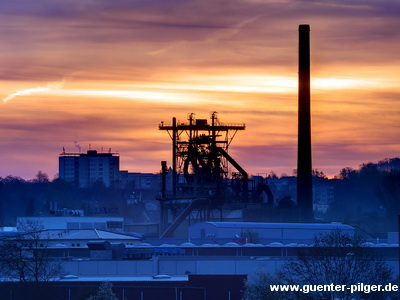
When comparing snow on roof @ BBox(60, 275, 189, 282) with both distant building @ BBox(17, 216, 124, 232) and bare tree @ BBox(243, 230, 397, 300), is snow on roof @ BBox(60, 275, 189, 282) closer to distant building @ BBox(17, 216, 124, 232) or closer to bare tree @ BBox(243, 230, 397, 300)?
bare tree @ BBox(243, 230, 397, 300)

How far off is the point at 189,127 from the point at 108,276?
44.3 metres

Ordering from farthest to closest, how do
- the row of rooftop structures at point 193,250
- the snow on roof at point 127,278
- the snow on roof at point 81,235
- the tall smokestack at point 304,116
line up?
the tall smokestack at point 304,116 < the snow on roof at point 81,235 < the row of rooftop structures at point 193,250 < the snow on roof at point 127,278

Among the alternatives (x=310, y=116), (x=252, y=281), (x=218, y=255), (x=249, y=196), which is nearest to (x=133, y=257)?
(x=218, y=255)

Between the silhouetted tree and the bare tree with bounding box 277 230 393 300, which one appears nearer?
the bare tree with bounding box 277 230 393 300

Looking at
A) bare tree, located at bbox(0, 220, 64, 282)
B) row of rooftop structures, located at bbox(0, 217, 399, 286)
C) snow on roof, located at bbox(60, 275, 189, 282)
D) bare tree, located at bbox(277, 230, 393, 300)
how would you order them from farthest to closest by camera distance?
row of rooftop structures, located at bbox(0, 217, 399, 286) < snow on roof, located at bbox(60, 275, 189, 282) < bare tree, located at bbox(0, 220, 64, 282) < bare tree, located at bbox(277, 230, 393, 300)

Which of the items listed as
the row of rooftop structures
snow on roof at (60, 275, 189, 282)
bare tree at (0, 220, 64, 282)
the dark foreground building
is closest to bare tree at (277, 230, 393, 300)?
the dark foreground building

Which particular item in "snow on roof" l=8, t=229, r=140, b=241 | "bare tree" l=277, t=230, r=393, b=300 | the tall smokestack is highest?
the tall smokestack

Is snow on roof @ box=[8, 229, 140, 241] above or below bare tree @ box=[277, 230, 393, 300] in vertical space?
above

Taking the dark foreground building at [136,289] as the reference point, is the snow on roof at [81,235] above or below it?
above

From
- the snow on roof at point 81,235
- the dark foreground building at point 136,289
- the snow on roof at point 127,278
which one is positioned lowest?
the dark foreground building at point 136,289

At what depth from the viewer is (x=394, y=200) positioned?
158m

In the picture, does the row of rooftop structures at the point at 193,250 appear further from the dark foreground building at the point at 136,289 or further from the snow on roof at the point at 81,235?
the dark foreground building at the point at 136,289

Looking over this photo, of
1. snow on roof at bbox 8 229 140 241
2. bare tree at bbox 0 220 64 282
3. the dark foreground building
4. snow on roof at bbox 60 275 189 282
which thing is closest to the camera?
the dark foreground building

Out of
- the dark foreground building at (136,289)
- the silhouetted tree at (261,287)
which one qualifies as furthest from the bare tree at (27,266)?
the silhouetted tree at (261,287)
